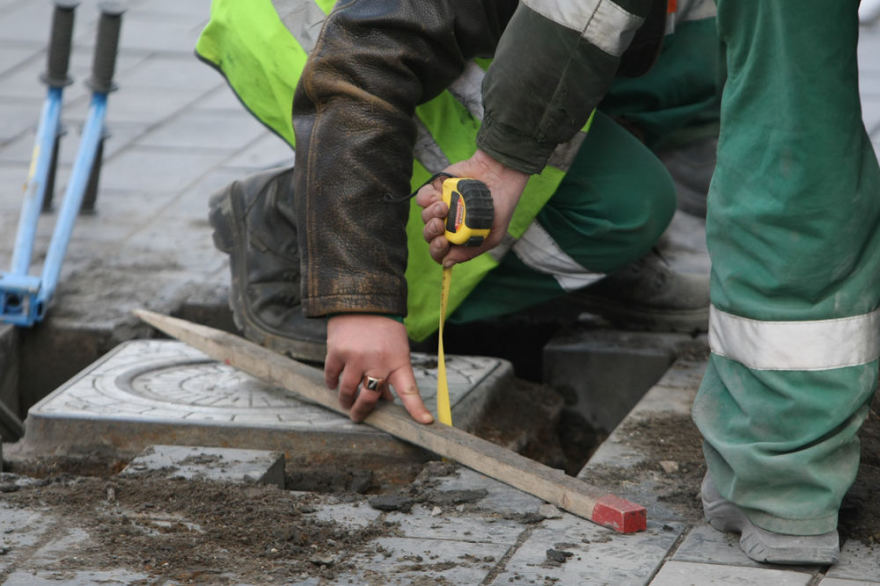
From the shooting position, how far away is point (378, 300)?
264 cm

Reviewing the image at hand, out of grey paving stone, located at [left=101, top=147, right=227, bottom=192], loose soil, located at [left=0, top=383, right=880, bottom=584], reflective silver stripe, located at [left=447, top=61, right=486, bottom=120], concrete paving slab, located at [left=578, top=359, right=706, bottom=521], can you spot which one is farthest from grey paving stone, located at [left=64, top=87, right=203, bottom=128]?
concrete paving slab, located at [left=578, top=359, right=706, bottom=521]

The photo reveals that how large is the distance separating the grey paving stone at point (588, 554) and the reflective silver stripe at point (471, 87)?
1.03 metres

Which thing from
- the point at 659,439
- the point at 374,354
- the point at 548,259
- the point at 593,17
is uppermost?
the point at 593,17

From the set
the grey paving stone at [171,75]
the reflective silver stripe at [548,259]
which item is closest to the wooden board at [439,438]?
the reflective silver stripe at [548,259]

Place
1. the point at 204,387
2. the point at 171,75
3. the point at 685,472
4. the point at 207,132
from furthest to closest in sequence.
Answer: the point at 171,75, the point at 207,132, the point at 204,387, the point at 685,472

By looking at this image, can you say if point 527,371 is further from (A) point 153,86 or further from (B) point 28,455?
(A) point 153,86

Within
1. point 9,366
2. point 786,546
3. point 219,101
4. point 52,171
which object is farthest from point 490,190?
point 219,101

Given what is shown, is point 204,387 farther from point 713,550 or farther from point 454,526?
point 713,550

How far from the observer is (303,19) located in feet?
9.95

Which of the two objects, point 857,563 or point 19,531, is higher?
point 857,563

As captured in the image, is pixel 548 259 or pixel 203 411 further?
pixel 548 259

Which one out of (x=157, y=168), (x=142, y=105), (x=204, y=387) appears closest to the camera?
(x=204, y=387)

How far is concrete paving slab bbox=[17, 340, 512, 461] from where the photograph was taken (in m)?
2.85

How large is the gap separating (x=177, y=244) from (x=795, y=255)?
8.65 feet
